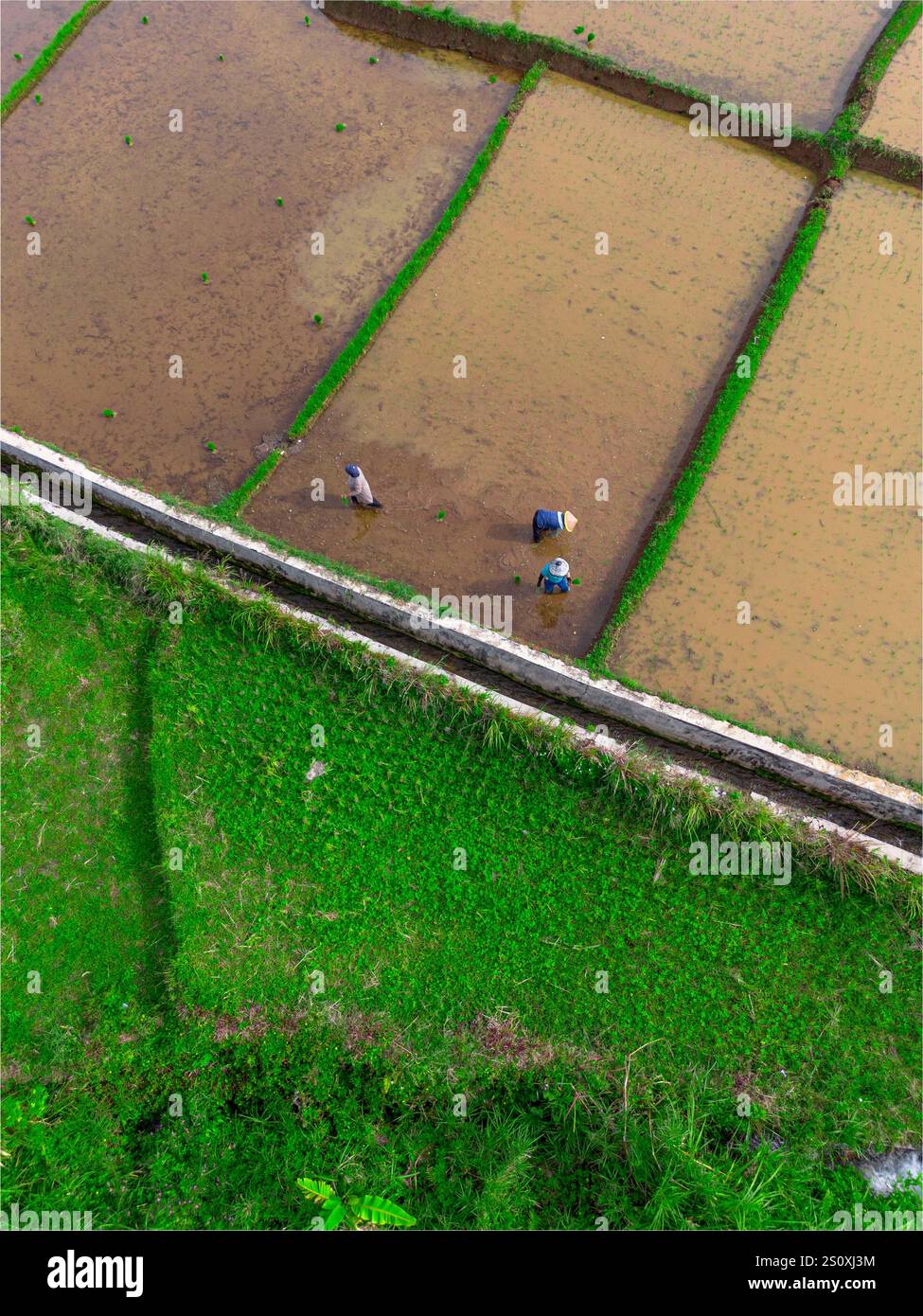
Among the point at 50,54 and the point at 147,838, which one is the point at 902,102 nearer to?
the point at 50,54

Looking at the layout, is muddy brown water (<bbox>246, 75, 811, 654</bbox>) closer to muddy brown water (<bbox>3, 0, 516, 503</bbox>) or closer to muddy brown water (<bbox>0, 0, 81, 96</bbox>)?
muddy brown water (<bbox>3, 0, 516, 503</bbox>)

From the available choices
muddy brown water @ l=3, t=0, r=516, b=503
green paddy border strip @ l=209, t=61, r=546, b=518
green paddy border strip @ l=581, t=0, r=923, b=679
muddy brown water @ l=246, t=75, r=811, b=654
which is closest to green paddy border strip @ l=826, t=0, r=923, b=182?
green paddy border strip @ l=581, t=0, r=923, b=679

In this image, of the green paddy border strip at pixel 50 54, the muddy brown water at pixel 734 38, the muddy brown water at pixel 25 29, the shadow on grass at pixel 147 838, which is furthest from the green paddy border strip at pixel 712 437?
the muddy brown water at pixel 25 29

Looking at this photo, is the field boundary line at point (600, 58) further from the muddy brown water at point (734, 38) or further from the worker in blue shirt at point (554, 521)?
the worker in blue shirt at point (554, 521)

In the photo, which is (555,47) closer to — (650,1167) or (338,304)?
(338,304)

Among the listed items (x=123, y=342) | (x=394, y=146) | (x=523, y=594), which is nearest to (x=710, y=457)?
(x=523, y=594)

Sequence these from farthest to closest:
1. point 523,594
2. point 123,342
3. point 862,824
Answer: point 123,342 → point 523,594 → point 862,824
